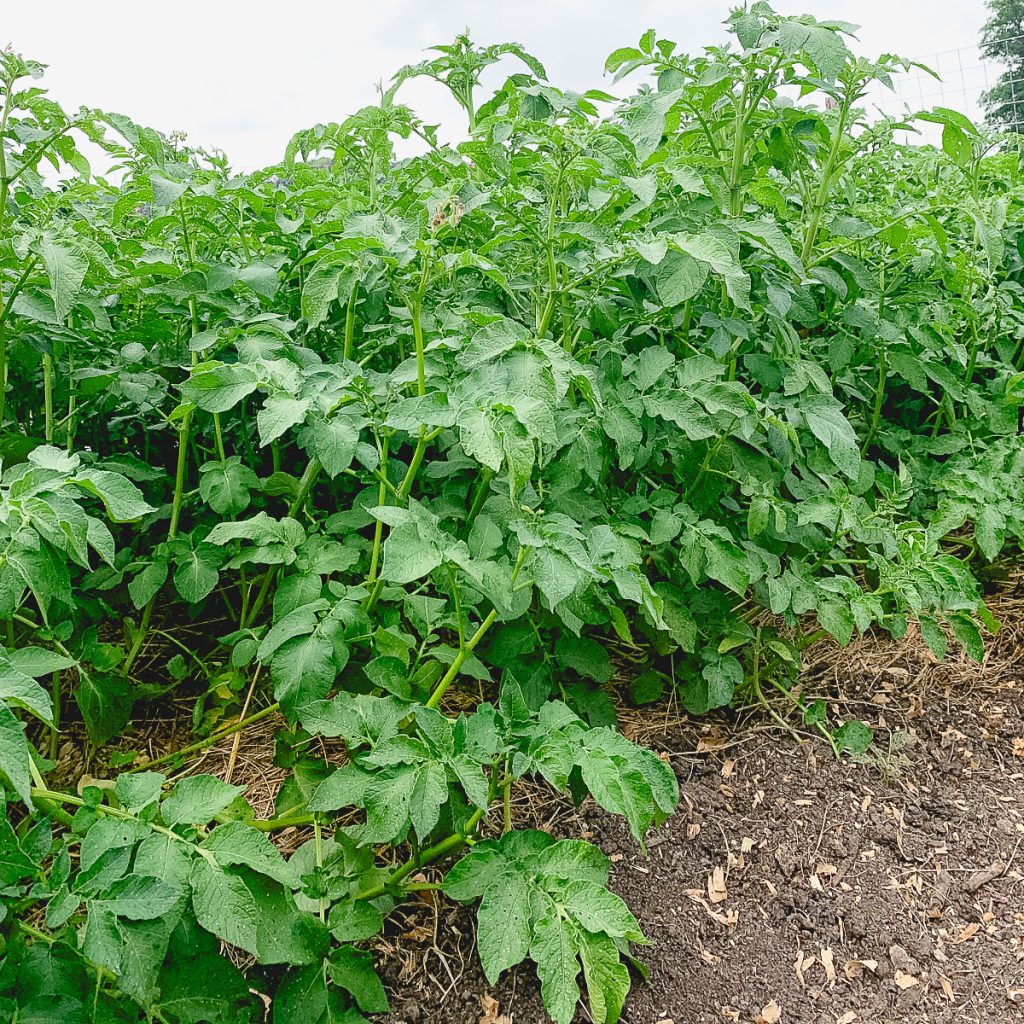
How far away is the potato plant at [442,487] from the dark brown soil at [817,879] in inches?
3.8

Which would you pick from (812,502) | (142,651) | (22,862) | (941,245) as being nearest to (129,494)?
(22,862)

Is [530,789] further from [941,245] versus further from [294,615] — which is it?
[941,245]

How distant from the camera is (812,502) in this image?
1854mm

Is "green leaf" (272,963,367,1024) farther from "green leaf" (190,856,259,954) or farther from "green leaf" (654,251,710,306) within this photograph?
"green leaf" (654,251,710,306)

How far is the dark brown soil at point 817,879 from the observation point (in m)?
1.45

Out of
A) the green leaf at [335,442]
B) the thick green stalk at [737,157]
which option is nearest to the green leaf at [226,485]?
the green leaf at [335,442]

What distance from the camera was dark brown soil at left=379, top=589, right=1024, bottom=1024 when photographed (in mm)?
1447

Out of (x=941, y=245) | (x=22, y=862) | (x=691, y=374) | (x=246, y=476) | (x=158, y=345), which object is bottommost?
(x=22, y=862)

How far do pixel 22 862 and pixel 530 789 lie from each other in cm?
102

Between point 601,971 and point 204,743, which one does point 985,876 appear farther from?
point 204,743

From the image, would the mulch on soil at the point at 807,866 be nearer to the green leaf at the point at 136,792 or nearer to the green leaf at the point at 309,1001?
the green leaf at the point at 309,1001

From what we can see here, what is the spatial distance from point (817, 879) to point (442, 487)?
1038mm

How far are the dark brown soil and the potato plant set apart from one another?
10cm

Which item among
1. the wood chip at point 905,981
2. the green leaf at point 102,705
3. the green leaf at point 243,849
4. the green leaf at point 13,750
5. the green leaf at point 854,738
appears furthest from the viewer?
the green leaf at point 854,738
